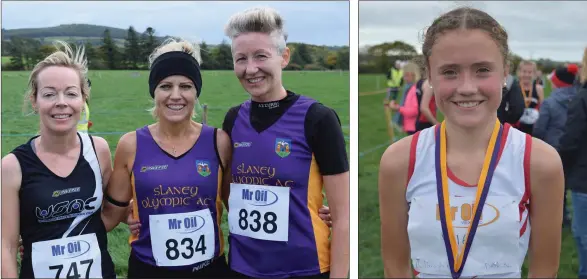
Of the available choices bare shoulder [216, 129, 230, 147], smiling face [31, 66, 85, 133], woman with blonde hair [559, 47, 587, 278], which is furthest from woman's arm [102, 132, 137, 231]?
woman with blonde hair [559, 47, 587, 278]

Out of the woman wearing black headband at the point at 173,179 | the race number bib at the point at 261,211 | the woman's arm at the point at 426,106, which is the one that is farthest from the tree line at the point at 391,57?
the woman wearing black headband at the point at 173,179

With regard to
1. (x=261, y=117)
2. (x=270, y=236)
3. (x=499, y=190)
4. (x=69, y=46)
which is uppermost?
(x=69, y=46)

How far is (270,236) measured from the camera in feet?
6.66

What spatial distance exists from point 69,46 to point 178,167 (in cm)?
69

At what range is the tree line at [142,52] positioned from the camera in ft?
7.70

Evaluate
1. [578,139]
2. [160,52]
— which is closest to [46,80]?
[160,52]

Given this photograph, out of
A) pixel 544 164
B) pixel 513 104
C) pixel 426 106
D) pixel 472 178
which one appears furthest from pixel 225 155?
pixel 513 104

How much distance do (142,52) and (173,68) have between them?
0.84 meters

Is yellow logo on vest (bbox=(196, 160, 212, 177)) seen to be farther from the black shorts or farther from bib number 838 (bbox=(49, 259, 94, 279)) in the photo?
bib number 838 (bbox=(49, 259, 94, 279))

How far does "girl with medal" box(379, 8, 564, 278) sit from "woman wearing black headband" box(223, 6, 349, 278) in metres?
0.26

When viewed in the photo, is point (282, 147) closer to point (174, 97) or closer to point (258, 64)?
point (258, 64)

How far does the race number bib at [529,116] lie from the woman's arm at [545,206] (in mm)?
3054

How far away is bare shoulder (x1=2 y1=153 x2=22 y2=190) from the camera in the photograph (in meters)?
1.93

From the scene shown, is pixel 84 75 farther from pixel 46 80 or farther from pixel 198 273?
pixel 198 273
